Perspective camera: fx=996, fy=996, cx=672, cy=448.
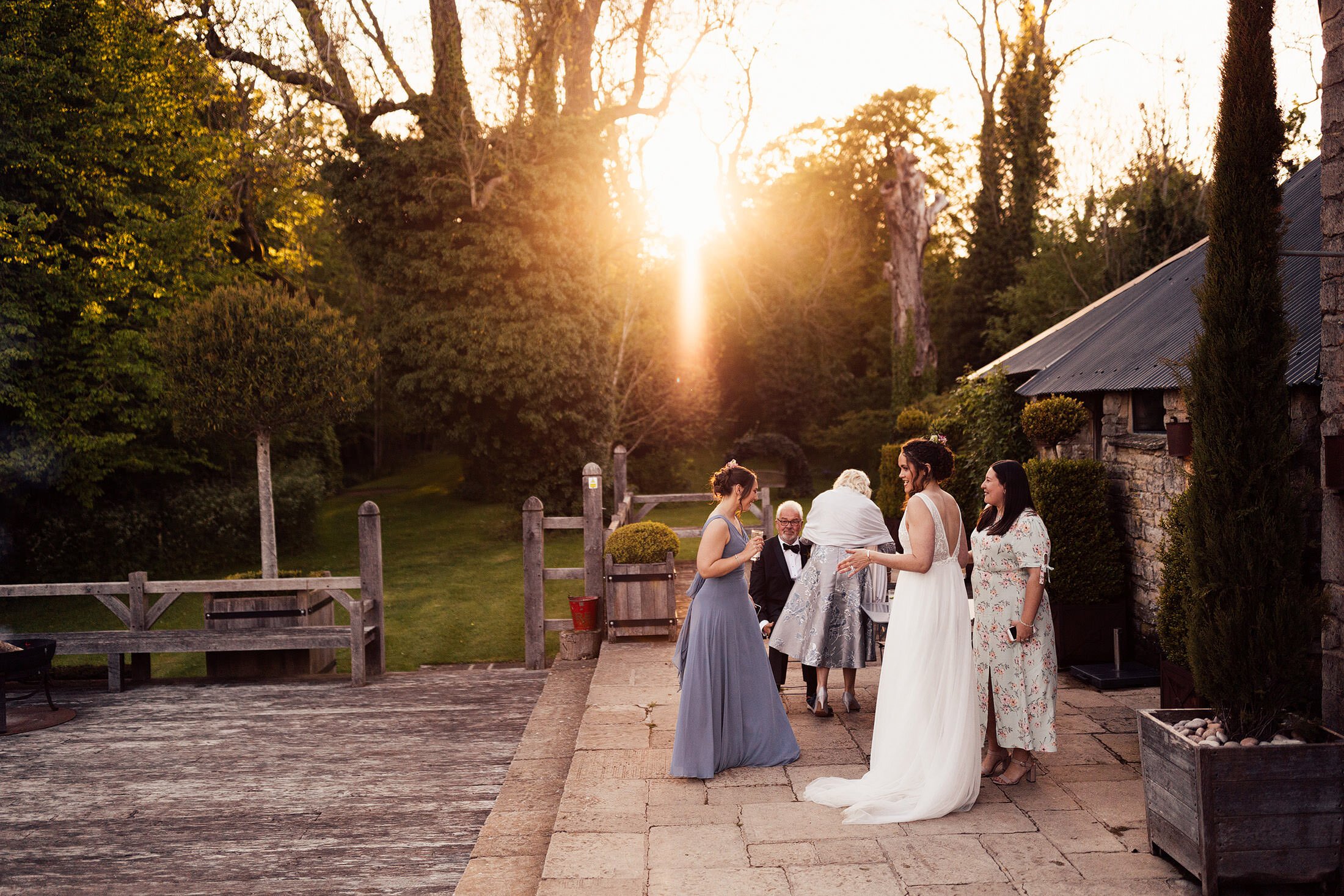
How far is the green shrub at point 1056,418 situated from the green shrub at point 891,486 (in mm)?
5797

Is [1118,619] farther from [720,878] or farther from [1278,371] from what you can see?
[720,878]

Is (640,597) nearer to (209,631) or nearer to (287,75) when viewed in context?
(209,631)

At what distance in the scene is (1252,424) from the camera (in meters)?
4.39

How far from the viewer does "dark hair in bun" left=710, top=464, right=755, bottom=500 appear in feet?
19.0

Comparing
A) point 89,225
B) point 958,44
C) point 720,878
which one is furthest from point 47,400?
point 958,44

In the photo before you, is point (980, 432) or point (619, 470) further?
point (619, 470)

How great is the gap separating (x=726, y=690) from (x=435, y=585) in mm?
12717

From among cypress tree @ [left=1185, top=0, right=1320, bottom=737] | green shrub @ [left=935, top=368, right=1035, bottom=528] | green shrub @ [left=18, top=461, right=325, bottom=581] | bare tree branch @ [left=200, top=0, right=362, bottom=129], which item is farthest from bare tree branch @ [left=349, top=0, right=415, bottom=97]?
cypress tree @ [left=1185, top=0, right=1320, bottom=737]

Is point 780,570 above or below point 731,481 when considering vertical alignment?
below

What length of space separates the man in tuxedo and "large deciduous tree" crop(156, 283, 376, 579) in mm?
6361

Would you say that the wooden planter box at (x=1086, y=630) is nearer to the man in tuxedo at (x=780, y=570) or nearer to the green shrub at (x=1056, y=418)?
the green shrub at (x=1056, y=418)

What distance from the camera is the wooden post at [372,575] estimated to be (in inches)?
379

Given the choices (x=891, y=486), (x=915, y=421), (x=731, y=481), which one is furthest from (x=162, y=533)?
(x=731, y=481)

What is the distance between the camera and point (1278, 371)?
4367 mm
